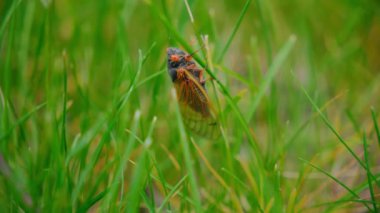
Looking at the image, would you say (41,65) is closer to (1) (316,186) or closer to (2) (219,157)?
(2) (219,157)

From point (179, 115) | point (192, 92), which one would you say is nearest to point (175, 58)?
point (192, 92)

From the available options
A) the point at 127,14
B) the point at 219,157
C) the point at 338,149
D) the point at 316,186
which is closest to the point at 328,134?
the point at 338,149

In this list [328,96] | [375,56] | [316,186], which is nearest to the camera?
[316,186]

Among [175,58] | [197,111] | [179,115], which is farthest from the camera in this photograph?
[197,111]

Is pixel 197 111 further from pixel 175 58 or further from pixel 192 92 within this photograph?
pixel 175 58

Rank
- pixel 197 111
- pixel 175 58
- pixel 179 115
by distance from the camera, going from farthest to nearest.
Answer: pixel 197 111 < pixel 175 58 < pixel 179 115

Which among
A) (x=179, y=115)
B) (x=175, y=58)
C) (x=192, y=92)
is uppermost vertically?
(x=175, y=58)

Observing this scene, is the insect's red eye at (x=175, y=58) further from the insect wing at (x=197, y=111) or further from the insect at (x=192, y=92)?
the insect wing at (x=197, y=111)

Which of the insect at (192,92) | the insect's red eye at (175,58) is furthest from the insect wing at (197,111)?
the insect's red eye at (175,58)
